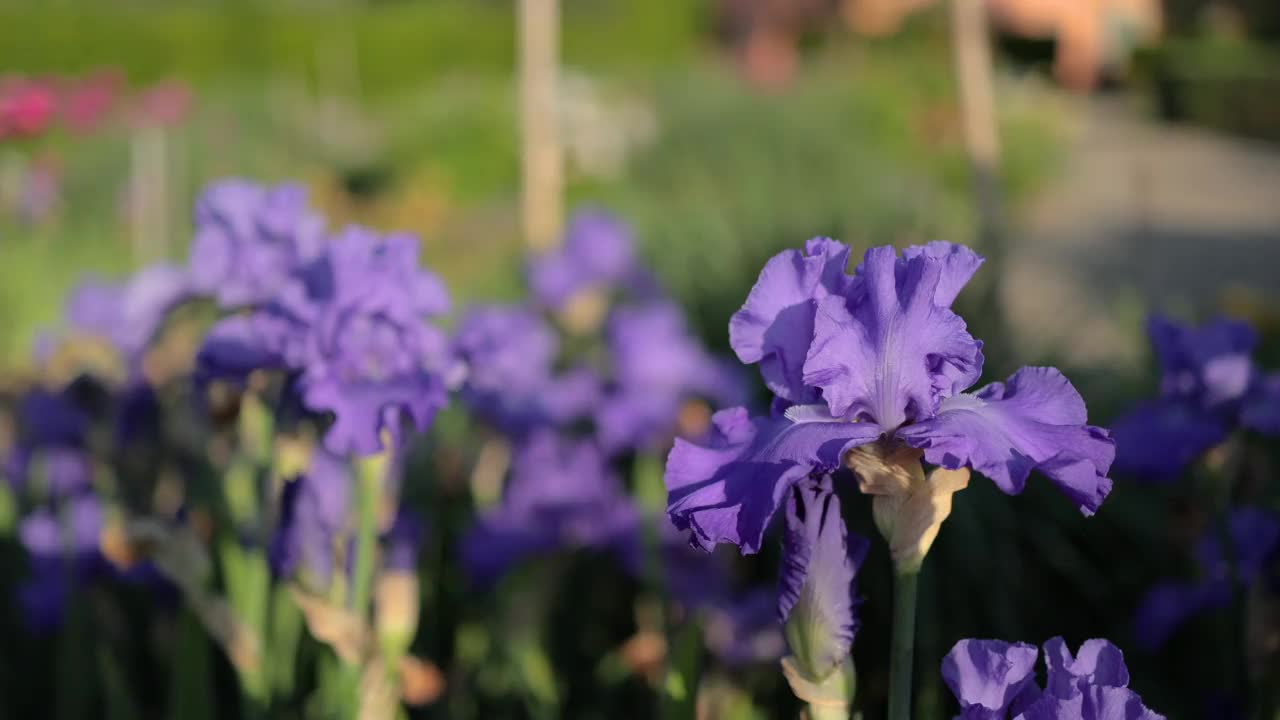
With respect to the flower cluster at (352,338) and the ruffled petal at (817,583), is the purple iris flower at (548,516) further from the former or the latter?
the ruffled petal at (817,583)

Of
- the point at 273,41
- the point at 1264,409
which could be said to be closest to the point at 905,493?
the point at 1264,409

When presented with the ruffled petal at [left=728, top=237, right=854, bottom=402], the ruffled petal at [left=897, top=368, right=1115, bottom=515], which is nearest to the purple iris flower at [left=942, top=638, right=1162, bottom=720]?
the ruffled petal at [left=897, top=368, right=1115, bottom=515]

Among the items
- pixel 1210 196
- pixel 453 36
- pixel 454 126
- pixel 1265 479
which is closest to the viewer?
pixel 1265 479

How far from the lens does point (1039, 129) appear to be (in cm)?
994

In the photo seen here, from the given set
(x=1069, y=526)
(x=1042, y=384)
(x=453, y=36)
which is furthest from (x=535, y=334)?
(x=453, y=36)

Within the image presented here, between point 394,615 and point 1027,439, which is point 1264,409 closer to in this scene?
point 1027,439

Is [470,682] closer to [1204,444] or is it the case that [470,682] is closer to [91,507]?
[91,507]

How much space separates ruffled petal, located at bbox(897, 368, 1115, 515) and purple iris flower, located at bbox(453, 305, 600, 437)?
2.79 ft

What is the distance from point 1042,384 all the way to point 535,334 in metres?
1.44

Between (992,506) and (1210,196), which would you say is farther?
(1210,196)

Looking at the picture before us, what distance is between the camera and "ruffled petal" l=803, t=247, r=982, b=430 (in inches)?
32.3

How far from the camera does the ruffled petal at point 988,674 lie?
2.61 feet

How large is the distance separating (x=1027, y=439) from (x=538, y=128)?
271 centimetres

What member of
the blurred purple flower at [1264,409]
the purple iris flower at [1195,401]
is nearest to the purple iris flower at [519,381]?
the purple iris flower at [1195,401]
